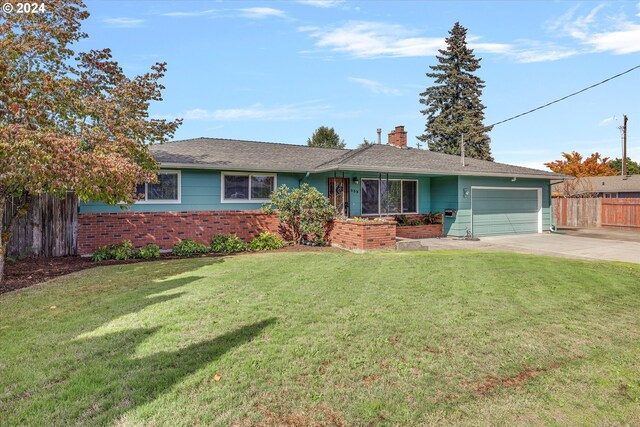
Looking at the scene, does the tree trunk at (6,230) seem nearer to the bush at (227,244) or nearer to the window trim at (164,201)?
the window trim at (164,201)

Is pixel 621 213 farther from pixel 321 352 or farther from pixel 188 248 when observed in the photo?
pixel 321 352

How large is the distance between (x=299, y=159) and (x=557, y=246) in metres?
9.51

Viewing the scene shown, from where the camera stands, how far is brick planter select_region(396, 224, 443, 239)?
13562 mm

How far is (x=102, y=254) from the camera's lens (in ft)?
30.1

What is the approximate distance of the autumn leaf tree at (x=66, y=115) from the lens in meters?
5.79

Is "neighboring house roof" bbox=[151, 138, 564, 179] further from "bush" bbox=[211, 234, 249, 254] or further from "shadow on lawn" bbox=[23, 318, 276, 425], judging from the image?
"shadow on lawn" bbox=[23, 318, 276, 425]

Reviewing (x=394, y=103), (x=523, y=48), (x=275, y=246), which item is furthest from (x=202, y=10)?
(x=394, y=103)

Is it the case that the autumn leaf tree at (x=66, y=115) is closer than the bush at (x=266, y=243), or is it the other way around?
the autumn leaf tree at (x=66, y=115)

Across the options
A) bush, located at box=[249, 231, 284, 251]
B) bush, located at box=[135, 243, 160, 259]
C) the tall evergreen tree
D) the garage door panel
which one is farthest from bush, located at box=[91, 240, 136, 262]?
the tall evergreen tree

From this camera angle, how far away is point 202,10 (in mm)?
9812

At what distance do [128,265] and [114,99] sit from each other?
12.8 ft

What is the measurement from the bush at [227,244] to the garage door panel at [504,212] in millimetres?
9295

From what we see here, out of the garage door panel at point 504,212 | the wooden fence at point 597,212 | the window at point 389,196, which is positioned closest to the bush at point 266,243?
the window at point 389,196

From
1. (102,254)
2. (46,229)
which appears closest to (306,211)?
(102,254)
